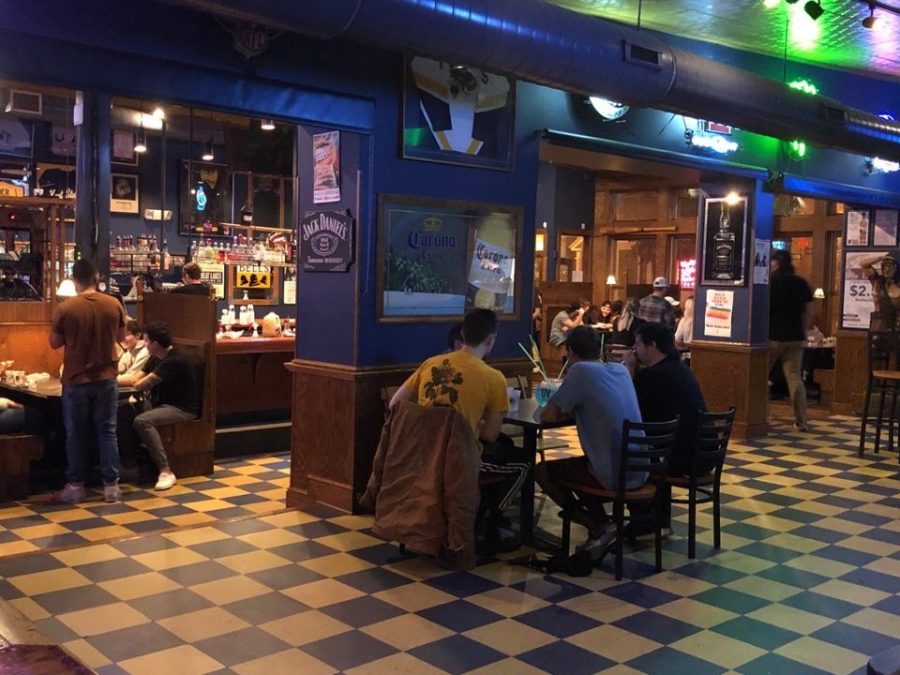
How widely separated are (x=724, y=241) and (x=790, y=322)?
117 centimetres

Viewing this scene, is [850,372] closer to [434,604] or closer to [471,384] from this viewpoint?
[471,384]

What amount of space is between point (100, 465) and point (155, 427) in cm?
51

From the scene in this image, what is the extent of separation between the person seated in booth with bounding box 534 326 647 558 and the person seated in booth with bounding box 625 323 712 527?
0.94 ft

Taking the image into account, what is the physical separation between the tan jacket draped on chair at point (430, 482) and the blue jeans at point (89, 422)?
2.35 metres

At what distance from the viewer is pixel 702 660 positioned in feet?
11.5

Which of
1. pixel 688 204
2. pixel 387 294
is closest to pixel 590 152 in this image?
pixel 387 294

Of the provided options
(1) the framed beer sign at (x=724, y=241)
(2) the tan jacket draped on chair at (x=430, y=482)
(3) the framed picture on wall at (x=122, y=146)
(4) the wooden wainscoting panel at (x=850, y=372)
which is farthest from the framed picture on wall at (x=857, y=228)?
(3) the framed picture on wall at (x=122, y=146)

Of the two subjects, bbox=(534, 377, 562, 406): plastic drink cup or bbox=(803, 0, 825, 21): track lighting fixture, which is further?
bbox=(803, 0, 825, 21): track lighting fixture

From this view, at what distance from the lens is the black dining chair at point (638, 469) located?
4262 millimetres

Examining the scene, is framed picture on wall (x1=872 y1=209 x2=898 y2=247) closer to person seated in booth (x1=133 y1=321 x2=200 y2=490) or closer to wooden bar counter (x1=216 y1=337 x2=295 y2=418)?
wooden bar counter (x1=216 y1=337 x2=295 y2=418)

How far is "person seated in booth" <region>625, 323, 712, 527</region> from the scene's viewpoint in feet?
15.5

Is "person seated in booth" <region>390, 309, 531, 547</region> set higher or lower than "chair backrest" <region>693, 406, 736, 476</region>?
Result: higher

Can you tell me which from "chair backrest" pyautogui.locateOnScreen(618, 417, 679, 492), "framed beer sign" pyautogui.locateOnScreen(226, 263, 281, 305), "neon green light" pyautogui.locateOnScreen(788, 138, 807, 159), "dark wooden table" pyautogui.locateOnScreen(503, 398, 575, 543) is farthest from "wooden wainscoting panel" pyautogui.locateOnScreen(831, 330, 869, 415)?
"framed beer sign" pyautogui.locateOnScreen(226, 263, 281, 305)

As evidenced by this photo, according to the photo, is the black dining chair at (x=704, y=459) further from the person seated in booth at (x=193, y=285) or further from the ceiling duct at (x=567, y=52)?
the person seated in booth at (x=193, y=285)
